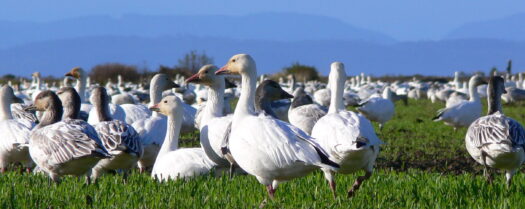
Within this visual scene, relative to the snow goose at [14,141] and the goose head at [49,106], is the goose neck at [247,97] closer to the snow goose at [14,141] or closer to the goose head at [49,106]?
the goose head at [49,106]

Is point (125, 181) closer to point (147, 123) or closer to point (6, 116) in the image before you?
point (147, 123)

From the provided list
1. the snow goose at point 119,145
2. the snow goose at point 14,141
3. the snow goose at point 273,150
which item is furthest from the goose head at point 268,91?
the snow goose at point 273,150

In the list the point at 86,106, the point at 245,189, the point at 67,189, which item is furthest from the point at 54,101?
the point at 86,106

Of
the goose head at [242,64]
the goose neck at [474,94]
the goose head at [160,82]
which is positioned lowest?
the goose neck at [474,94]

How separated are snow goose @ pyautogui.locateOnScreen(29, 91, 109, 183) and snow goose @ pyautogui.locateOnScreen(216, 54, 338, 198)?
1.47m

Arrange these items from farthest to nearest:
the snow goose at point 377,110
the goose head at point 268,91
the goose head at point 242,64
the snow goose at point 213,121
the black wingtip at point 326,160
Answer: the snow goose at point 377,110, the goose head at point 268,91, the snow goose at point 213,121, the goose head at point 242,64, the black wingtip at point 326,160

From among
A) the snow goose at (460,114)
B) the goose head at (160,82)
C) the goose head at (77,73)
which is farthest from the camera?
the snow goose at (460,114)

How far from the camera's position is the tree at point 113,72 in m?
63.4

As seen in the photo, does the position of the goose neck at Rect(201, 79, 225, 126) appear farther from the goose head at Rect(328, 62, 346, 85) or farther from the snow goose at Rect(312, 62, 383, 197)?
the snow goose at Rect(312, 62, 383, 197)

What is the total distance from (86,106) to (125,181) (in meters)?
7.48

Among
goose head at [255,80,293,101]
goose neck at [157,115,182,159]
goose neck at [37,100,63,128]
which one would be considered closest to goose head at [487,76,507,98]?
goose head at [255,80,293,101]

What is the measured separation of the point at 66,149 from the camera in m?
8.82

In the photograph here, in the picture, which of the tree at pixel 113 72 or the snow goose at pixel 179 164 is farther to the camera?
the tree at pixel 113 72

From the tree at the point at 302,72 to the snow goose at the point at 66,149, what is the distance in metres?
59.6
